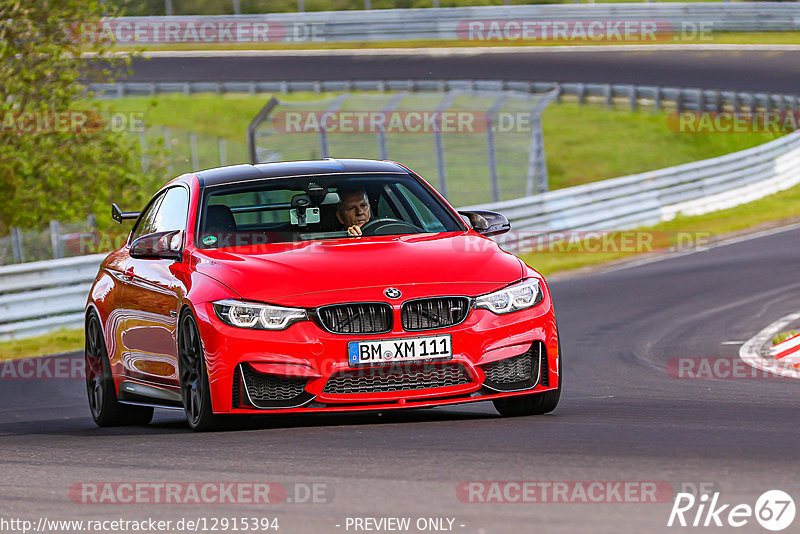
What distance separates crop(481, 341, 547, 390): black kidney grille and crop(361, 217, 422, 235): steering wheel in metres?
1.23

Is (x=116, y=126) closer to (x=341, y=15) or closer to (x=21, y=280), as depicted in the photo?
(x=21, y=280)

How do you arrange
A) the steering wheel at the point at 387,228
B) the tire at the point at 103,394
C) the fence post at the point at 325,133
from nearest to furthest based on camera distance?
the steering wheel at the point at 387,228 → the tire at the point at 103,394 → the fence post at the point at 325,133

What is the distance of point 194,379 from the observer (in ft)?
25.1

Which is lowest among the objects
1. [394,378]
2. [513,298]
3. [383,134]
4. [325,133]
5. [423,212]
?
[383,134]

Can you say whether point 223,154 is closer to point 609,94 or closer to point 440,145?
point 609,94

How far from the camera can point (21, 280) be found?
17.2 metres

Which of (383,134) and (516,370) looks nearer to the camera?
(516,370)

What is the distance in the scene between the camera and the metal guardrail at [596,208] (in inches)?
677
